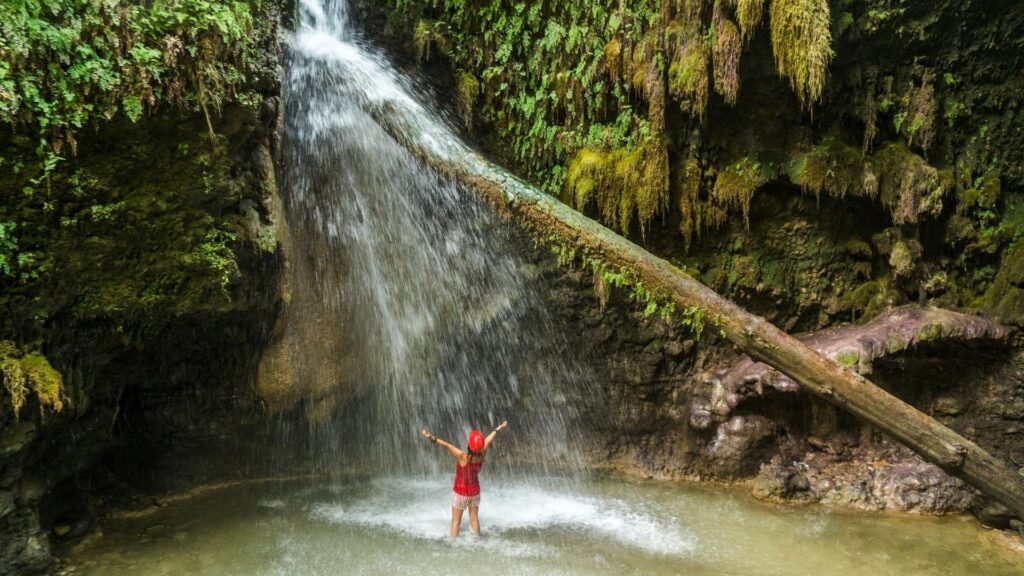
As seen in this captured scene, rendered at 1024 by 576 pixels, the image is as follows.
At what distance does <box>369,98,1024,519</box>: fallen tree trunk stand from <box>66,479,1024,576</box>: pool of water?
1.04 m

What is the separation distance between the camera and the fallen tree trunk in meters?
5.93

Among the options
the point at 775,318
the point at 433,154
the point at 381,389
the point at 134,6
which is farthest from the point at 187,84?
the point at 775,318

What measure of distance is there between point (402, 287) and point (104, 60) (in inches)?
178

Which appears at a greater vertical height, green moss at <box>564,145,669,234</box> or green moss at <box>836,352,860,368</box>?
green moss at <box>564,145,669,234</box>

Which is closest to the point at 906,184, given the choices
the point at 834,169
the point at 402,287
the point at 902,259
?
the point at 834,169

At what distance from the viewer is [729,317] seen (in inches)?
246

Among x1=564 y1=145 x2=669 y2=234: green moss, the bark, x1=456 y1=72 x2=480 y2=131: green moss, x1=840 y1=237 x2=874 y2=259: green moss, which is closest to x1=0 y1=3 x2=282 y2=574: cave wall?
x1=456 y1=72 x2=480 y2=131: green moss

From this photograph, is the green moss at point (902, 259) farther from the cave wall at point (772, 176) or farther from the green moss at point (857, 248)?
the green moss at point (857, 248)

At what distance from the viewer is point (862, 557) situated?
6.01 metres

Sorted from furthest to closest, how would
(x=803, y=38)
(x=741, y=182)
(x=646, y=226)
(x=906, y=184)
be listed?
(x=646, y=226) → (x=741, y=182) → (x=906, y=184) → (x=803, y=38)

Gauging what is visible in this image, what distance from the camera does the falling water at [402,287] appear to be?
315 inches

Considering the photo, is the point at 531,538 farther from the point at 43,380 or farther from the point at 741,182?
the point at 741,182

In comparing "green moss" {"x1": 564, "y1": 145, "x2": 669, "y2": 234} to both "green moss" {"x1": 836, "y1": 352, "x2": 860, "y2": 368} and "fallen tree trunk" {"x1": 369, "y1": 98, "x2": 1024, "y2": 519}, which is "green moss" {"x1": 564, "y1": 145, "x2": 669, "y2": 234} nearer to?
"fallen tree trunk" {"x1": 369, "y1": 98, "x2": 1024, "y2": 519}

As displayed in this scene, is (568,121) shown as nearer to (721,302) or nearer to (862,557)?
(721,302)
